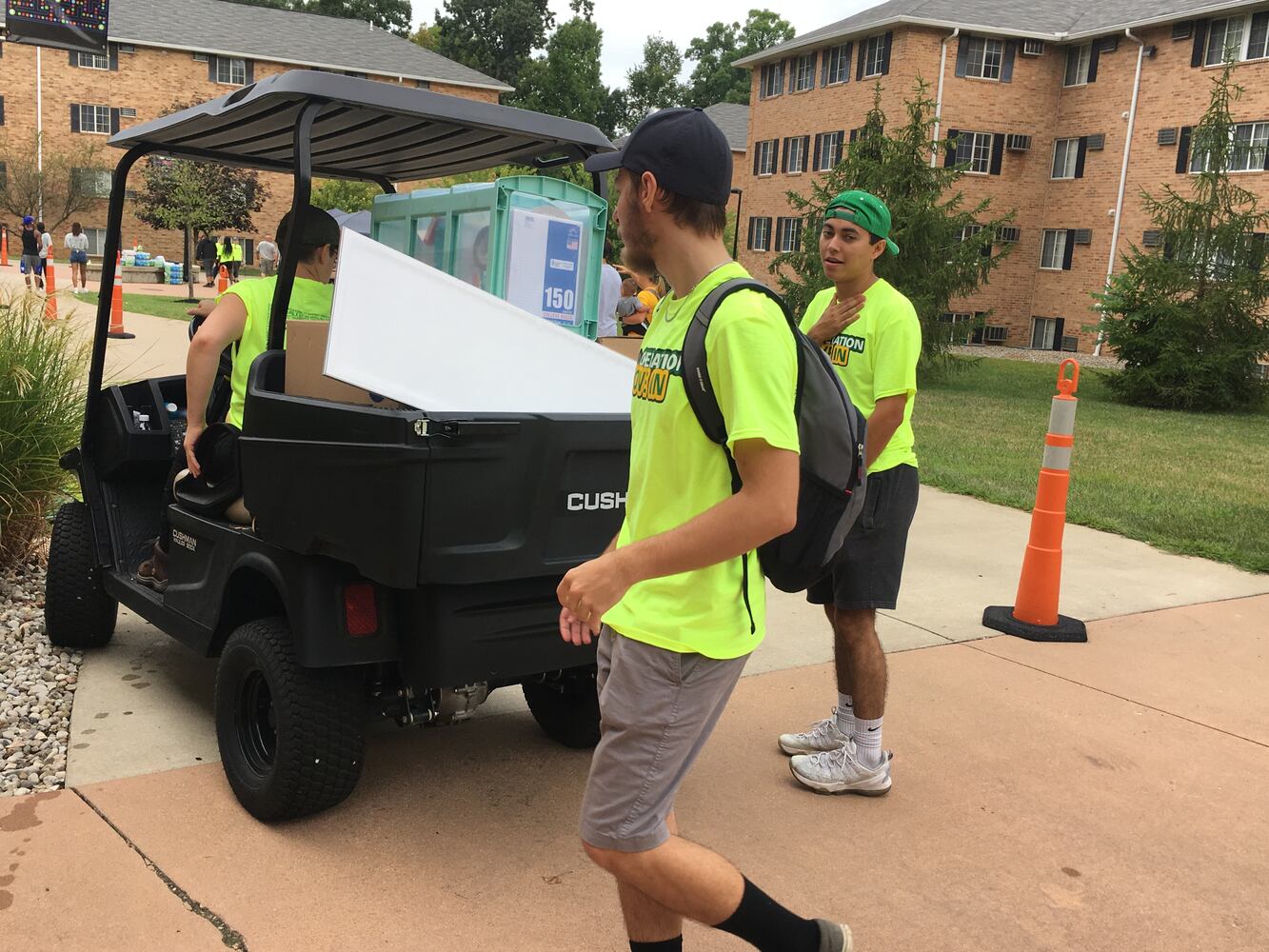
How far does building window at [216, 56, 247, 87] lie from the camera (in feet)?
159

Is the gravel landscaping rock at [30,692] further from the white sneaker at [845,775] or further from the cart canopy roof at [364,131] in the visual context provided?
the white sneaker at [845,775]

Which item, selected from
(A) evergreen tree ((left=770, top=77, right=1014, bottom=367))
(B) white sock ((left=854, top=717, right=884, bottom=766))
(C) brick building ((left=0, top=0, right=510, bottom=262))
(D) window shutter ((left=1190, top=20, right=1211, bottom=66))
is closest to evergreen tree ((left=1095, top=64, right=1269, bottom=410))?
(A) evergreen tree ((left=770, top=77, right=1014, bottom=367))

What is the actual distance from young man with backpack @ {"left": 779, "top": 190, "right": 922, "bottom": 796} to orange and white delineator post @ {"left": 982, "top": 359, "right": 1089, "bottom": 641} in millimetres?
2190

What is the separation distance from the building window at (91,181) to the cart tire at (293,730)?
47.1 metres

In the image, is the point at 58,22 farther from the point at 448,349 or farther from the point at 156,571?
the point at 448,349

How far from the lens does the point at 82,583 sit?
15.1 feet

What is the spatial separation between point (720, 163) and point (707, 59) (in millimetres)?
79454

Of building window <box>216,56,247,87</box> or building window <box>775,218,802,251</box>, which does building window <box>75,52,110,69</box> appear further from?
building window <box>775,218,802,251</box>

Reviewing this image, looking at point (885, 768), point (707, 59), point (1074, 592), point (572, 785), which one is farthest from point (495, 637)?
point (707, 59)

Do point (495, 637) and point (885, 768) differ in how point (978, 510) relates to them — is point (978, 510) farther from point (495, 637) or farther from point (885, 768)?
point (495, 637)

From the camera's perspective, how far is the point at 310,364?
3527mm

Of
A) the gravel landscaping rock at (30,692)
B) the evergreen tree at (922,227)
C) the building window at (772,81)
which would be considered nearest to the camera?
the gravel landscaping rock at (30,692)

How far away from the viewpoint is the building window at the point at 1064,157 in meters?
35.8

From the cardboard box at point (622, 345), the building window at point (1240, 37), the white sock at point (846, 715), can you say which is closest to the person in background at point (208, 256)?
the building window at point (1240, 37)
